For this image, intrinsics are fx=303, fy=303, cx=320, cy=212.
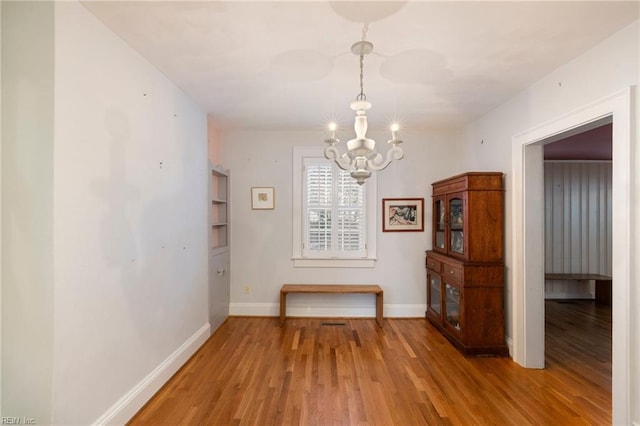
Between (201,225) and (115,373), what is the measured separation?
1.64 m

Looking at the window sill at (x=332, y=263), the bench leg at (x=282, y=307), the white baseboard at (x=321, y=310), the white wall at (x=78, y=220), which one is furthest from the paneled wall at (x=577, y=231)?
the white wall at (x=78, y=220)

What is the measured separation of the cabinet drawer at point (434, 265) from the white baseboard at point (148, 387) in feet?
9.61

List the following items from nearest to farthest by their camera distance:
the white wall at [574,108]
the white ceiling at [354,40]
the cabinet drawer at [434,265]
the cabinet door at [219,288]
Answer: the white ceiling at [354,40] → the white wall at [574,108] → the cabinet door at [219,288] → the cabinet drawer at [434,265]

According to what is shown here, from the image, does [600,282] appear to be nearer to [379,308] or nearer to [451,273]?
[451,273]

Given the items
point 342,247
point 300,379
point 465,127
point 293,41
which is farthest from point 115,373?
point 465,127

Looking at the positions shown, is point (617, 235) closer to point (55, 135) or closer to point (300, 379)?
point (300, 379)

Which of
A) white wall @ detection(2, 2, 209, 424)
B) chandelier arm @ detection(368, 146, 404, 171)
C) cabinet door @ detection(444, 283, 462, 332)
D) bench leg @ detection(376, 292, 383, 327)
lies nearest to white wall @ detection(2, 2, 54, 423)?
white wall @ detection(2, 2, 209, 424)

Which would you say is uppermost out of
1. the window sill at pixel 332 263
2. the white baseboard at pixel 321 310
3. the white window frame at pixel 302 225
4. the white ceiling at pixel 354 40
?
Answer: the white ceiling at pixel 354 40

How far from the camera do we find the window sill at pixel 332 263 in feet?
14.2

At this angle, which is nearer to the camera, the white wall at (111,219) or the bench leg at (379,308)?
the white wall at (111,219)

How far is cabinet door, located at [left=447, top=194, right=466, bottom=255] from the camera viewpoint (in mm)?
3367

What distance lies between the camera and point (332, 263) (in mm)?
4328

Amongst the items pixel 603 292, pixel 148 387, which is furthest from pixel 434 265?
pixel 603 292

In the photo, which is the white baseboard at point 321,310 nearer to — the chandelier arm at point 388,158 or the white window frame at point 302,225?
the white window frame at point 302,225
